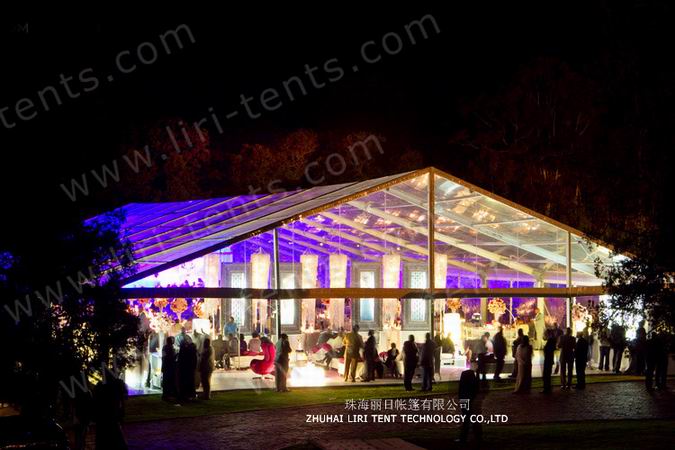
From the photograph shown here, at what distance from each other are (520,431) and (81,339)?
24.9 ft

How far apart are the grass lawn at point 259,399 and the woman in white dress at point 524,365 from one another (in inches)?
33.5

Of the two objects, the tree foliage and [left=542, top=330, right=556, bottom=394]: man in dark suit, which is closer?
the tree foliage

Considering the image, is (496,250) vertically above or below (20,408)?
above

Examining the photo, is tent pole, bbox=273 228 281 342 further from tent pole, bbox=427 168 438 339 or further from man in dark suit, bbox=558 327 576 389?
man in dark suit, bbox=558 327 576 389

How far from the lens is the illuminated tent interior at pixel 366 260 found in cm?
1898

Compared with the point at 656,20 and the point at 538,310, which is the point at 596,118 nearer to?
the point at 538,310

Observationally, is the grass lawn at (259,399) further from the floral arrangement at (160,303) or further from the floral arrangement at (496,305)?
the floral arrangement at (496,305)

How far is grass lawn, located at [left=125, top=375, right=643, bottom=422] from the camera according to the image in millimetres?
16375

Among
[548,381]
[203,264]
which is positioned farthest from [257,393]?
[548,381]

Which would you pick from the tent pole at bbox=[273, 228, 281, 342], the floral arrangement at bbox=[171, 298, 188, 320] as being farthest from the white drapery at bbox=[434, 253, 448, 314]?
the floral arrangement at bbox=[171, 298, 188, 320]

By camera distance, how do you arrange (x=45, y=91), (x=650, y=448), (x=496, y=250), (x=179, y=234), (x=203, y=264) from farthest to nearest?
(x=496, y=250) < (x=179, y=234) < (x=203, y=264) < (x=650, y=448) < (x=45, y=91)

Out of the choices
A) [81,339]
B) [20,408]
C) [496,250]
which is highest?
[496,250]

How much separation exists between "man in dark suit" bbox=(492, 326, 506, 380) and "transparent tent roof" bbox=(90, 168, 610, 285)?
1.87 metres

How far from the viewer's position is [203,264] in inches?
730
